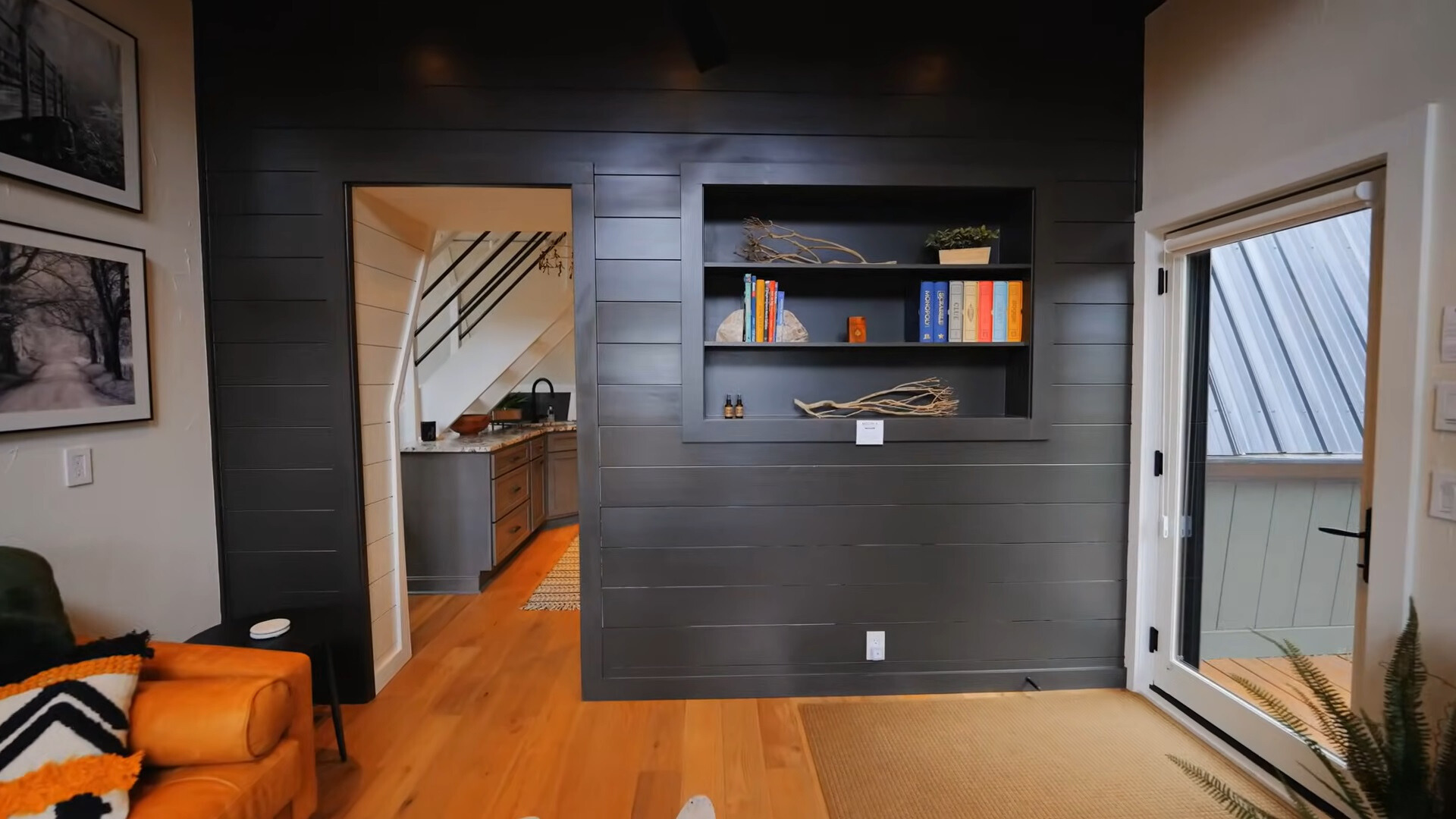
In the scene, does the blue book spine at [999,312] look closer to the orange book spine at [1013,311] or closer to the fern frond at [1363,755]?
the orange book spine at [1013,311]

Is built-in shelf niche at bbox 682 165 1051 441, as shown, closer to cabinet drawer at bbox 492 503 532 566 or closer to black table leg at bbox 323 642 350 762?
black table leg at bbox 323 642 350 762

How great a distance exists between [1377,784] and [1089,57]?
2.58 m

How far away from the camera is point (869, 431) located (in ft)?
7.62

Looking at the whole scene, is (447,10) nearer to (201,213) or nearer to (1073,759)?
(201,213)

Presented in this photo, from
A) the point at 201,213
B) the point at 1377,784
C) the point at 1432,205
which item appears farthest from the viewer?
the point at 201,213

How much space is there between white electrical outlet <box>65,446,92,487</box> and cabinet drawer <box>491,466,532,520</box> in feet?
6.39

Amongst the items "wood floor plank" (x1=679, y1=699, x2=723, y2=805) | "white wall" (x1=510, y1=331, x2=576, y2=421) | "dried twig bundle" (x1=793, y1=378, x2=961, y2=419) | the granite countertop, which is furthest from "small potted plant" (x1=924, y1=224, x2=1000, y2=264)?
"white wall" (x1=510, y1=331, x2=576, y2=421)

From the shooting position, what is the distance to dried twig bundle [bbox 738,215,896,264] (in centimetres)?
238

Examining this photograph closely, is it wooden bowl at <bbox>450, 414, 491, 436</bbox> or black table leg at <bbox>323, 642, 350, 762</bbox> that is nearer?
black table leg at <bbox>323, 642, 350, 762</bbox>

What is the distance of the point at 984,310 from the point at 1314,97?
3.69 ft

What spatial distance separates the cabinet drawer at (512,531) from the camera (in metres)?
3.74

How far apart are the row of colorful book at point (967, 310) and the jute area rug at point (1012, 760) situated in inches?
62.3

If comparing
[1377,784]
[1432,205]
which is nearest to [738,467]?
[1377,784]

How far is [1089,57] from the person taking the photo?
2312 mm
